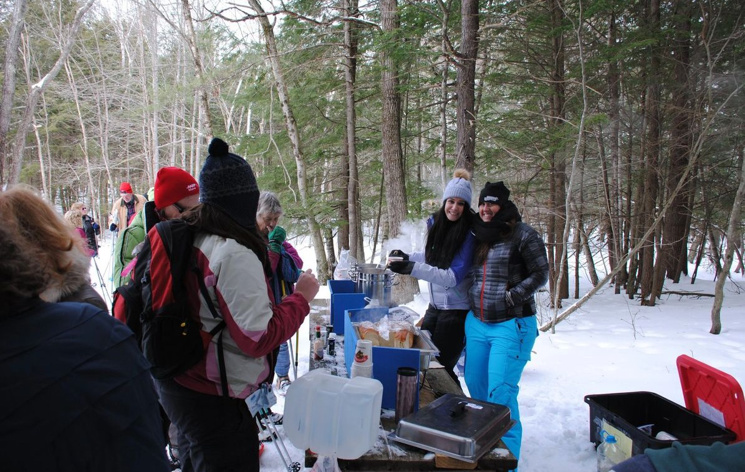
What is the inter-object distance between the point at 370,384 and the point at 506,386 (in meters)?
1.44

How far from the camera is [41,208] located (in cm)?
110

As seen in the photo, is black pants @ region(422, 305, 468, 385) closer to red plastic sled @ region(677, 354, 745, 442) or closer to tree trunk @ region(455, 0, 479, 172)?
red plastic sled @ region(677, 354, 745, 442)

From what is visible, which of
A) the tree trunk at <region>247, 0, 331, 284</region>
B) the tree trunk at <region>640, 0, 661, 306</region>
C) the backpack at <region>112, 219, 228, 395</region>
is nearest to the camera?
the backpack at <region>112, 219, 228, 395</region>


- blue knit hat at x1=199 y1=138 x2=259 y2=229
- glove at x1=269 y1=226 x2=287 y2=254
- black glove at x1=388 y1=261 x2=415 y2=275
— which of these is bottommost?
black glove at x1=388 y1=261 x2=415 y2=275

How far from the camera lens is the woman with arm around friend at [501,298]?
2.81 meters

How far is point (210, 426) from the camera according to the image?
162 centimetres

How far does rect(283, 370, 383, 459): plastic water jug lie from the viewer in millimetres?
1626

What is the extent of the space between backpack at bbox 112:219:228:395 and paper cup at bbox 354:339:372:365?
61 centimetres

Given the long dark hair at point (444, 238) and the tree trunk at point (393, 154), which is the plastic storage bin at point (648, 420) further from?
the tree trunk at point (393, 154)

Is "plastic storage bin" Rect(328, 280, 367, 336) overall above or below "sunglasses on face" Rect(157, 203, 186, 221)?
below

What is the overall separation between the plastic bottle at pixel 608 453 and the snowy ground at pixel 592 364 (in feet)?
0.50

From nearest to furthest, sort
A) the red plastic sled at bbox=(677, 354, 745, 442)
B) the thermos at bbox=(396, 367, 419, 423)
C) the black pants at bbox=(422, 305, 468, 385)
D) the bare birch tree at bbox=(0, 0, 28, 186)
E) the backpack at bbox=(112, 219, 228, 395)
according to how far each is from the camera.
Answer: the backpack at bbox=(112, 219, 228, 395)
the thermos at bbox=(396, 367, 419, 423)
the red plastic sled at bbox=(677, 354, 745, 442)
the black pants at bbox=(422, 305, 468, 385)
the bare birch tree at bbox=(0, 0, 28, 186)

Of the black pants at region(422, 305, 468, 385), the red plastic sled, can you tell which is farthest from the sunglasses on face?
the red plastic sled

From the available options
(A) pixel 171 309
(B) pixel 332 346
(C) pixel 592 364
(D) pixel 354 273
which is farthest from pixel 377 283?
(C) pixel 592 364
